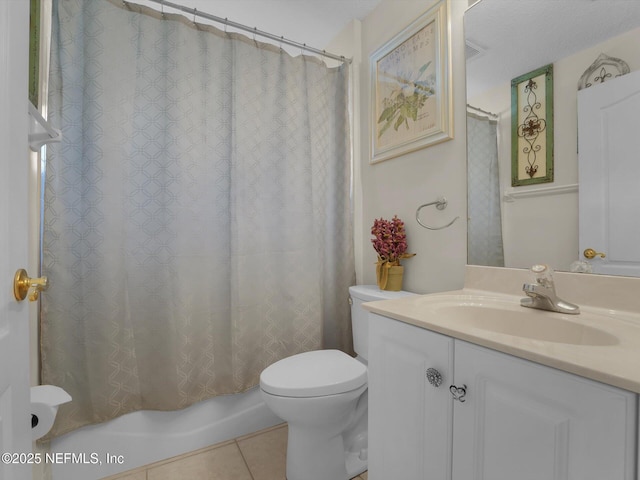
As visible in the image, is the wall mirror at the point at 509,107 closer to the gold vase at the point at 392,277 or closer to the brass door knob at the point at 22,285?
the gold vase at the point at 392,277

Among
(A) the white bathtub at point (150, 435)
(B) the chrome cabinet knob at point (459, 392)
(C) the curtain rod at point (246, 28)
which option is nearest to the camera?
(B) the chrome cabinet knob at point (459, 392)

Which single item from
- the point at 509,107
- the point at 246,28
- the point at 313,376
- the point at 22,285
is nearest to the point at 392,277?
the point at 313,376

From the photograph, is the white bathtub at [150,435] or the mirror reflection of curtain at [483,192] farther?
the white bathtub at [150,435]

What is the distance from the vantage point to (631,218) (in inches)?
33.0

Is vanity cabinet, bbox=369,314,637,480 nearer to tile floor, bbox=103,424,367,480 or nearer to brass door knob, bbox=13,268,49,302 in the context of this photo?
tile floor, bbox=103,424,367,480

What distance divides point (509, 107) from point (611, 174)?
408 millimetres

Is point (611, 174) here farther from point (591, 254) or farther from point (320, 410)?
point (320, 410)

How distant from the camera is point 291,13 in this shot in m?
1.68

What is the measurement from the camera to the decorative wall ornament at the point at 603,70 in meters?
0.85

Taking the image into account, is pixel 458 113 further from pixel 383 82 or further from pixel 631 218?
pixel 631 218

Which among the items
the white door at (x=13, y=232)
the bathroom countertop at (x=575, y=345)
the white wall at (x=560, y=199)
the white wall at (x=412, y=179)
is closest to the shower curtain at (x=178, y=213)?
the white wall at (x=412, y=179)

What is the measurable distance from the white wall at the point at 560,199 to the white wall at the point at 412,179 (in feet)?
0.69

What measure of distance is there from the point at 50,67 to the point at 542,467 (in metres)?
1.94

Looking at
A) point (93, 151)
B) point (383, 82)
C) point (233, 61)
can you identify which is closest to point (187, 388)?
point (93, 151)
